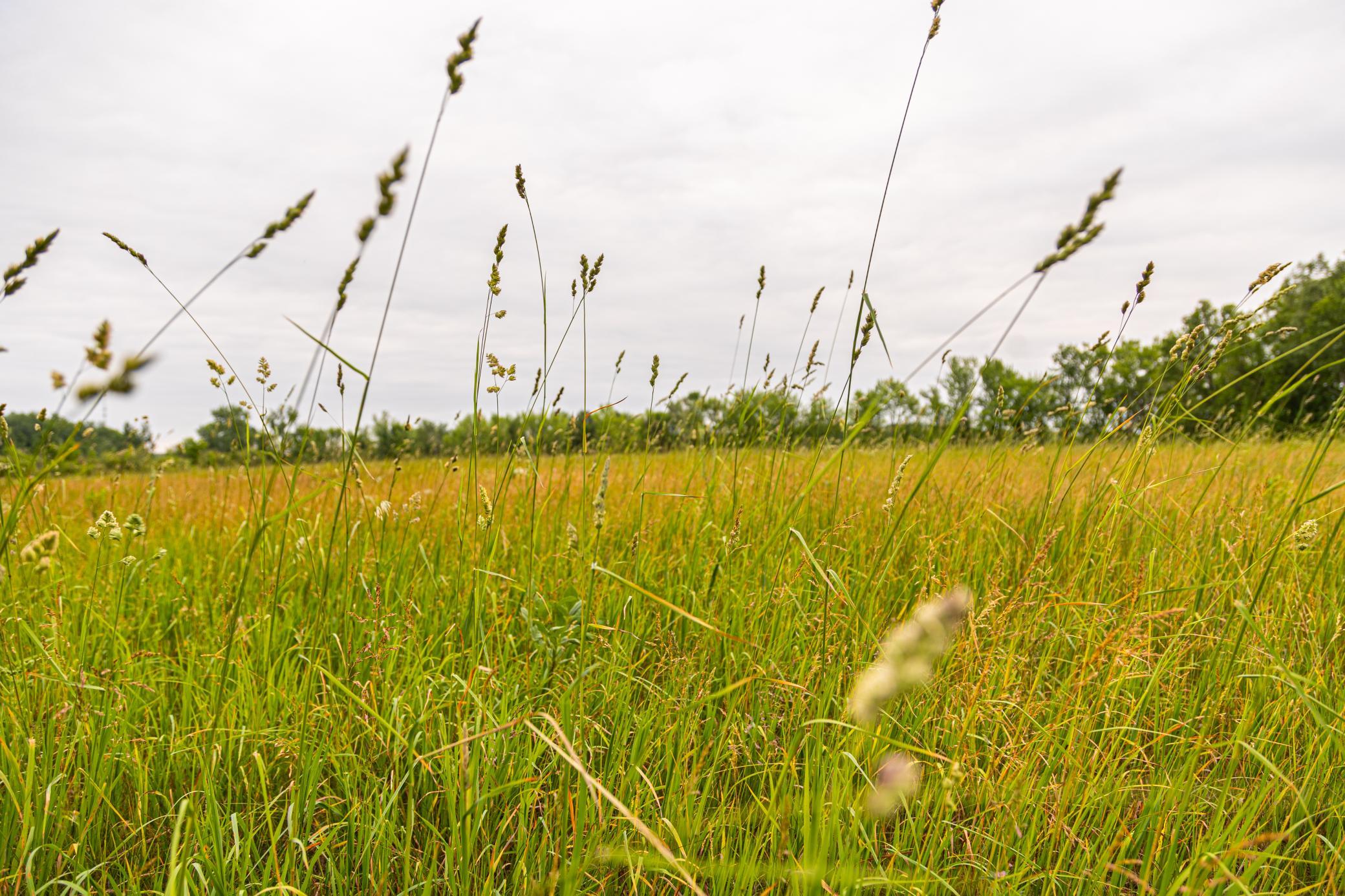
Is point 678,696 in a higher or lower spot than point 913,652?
lower

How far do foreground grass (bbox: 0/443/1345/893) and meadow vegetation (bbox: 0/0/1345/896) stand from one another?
0.05ft

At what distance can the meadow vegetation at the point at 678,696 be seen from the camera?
1204 mm

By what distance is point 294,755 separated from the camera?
1.51 meters

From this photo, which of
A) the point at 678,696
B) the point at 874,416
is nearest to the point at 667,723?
the point at 678,696

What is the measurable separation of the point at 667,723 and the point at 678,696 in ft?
0.37

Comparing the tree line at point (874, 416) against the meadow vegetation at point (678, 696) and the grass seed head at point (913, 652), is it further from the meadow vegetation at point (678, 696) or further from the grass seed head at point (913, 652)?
the grass seed head at point (913, 652)

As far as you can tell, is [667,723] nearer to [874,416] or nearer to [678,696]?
[678,696]

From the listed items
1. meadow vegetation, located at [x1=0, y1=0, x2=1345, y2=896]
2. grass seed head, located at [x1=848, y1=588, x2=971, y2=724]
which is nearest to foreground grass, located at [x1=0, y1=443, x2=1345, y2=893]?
meadow vegetation, located at [x1=0, y1=0, x2=1345, y2=896]

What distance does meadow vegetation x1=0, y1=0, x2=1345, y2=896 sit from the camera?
1.20 meters

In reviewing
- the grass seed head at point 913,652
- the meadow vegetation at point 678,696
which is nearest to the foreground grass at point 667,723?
the meadow vegetation at point 678,696

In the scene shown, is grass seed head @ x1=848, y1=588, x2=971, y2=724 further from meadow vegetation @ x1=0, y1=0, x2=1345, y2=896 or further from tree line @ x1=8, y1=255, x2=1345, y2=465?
tree line @ x1=8, y1=255, x2=1345, y2=465

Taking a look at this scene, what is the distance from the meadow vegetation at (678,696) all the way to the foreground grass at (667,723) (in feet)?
0.05

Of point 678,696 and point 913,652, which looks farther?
point 678,696

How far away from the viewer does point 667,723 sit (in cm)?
158
